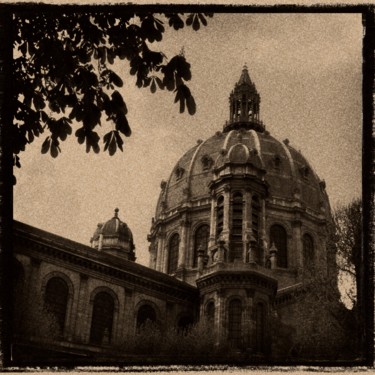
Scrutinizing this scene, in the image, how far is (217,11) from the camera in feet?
35.4

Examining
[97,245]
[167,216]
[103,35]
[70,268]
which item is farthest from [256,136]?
[103,35]

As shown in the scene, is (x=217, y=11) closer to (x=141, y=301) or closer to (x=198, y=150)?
(x=141, y=301)

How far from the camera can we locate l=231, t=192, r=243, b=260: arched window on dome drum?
135 feet

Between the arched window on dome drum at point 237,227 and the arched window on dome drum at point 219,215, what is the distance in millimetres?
1118

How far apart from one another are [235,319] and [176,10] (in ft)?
93.7

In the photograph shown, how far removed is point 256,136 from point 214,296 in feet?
94.8

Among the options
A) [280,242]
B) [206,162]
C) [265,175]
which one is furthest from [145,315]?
[206,162]

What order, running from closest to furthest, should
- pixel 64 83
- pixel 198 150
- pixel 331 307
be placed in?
pixel 64 83, pixel 331 307, pixel 198 150

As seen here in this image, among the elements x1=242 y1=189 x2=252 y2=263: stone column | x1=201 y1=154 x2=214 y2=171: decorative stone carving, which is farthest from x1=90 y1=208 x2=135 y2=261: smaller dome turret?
x1=242 y1=189 x2=252 y2=263: stone column

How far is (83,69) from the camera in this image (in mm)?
11328

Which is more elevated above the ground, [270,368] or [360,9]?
[360,9]

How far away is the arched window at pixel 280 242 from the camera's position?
55.7 metres

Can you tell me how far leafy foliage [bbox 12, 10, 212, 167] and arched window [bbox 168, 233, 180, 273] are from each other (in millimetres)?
46478

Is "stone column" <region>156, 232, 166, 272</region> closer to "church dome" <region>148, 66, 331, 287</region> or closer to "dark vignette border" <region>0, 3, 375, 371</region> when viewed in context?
"church dome" <region>148, 66, 331, 287</region>
